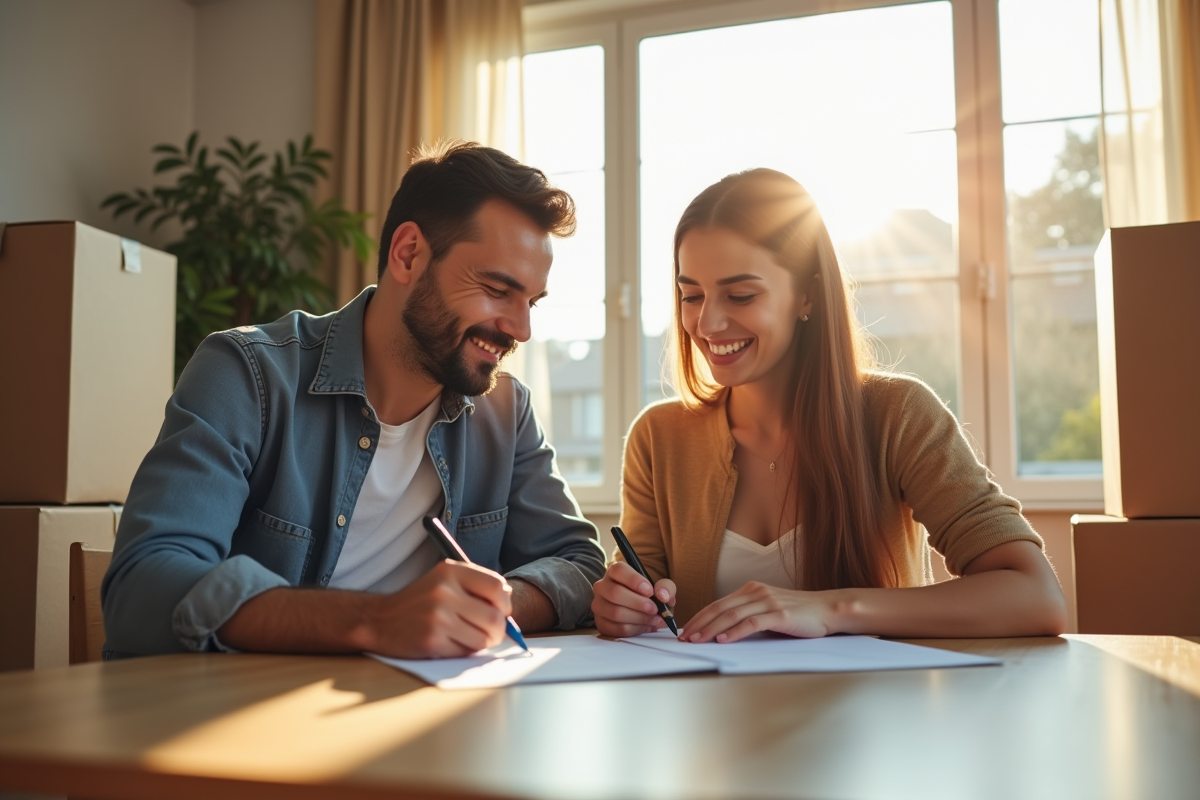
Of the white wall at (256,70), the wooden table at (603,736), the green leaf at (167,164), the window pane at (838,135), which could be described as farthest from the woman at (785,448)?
the white wall at (256,70)

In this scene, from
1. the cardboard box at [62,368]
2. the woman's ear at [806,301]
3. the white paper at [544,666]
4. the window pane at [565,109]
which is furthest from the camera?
the window pane at [565,109]

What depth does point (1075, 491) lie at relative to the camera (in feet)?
10.0

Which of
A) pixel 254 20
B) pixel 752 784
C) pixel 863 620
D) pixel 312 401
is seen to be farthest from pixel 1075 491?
pixel 254 20

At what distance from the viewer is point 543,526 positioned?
163cm

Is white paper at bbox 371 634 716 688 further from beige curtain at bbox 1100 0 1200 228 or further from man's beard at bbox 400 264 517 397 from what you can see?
beige curtain at bbox 1100 0 1200 228

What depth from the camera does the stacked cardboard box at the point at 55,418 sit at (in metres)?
2.09

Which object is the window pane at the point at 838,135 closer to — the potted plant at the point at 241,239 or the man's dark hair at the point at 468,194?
the potted plant at the point at 241,239

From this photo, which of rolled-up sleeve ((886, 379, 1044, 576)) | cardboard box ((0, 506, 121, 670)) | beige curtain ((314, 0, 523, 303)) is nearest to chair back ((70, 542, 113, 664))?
cardboard box ((0, 506, 121, 670))

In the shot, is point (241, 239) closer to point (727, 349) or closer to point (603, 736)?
point (727, 349)

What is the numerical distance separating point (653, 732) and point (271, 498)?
36.2 inches

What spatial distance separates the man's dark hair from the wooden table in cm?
92

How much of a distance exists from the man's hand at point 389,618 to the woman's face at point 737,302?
32.3 inches

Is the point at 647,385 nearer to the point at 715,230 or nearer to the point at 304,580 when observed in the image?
the point at 715,230

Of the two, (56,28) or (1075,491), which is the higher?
(56,28)
